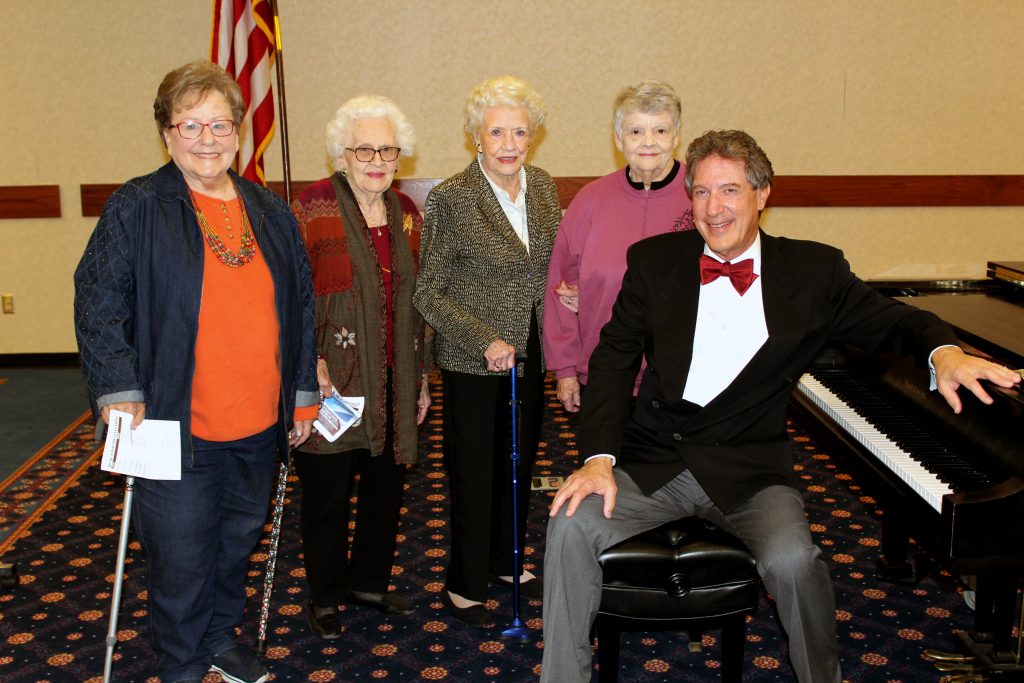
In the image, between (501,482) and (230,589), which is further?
(501,482)

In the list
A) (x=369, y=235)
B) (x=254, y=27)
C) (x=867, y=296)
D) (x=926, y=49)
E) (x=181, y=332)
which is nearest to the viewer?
(x=181, y=332)

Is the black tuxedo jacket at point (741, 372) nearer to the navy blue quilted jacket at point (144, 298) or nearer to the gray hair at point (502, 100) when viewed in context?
the gray hair at point (502, 100)

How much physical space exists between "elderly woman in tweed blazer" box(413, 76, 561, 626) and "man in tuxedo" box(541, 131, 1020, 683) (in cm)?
47

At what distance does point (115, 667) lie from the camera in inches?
118

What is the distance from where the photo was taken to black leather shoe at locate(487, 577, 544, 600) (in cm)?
345

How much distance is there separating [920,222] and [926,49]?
3.87 ft

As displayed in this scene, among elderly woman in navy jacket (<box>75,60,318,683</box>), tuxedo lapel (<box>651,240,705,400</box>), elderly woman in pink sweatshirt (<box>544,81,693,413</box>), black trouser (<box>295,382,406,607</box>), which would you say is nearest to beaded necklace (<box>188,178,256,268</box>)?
elderly woman in navy jacket (<box>75,60,318,683</box>)

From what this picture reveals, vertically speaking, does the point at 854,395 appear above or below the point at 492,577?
above

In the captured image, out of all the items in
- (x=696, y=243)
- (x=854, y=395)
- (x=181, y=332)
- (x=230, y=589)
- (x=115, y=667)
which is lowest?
(x=115, y=667)

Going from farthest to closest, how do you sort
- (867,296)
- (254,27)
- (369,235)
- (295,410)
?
1. (254,27)
2. (369,235)
3. (295,410)
4. (867,296)

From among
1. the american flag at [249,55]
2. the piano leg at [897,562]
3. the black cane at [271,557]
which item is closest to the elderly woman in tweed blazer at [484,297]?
the black cane at [271,557]

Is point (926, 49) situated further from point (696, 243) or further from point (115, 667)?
point (115, 667)

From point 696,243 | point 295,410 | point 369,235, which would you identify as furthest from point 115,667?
point 696,243

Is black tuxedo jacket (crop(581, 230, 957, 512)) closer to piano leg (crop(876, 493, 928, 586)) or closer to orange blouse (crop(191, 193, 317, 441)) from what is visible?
orange blouse (crop(191, 193, 317, 441))
